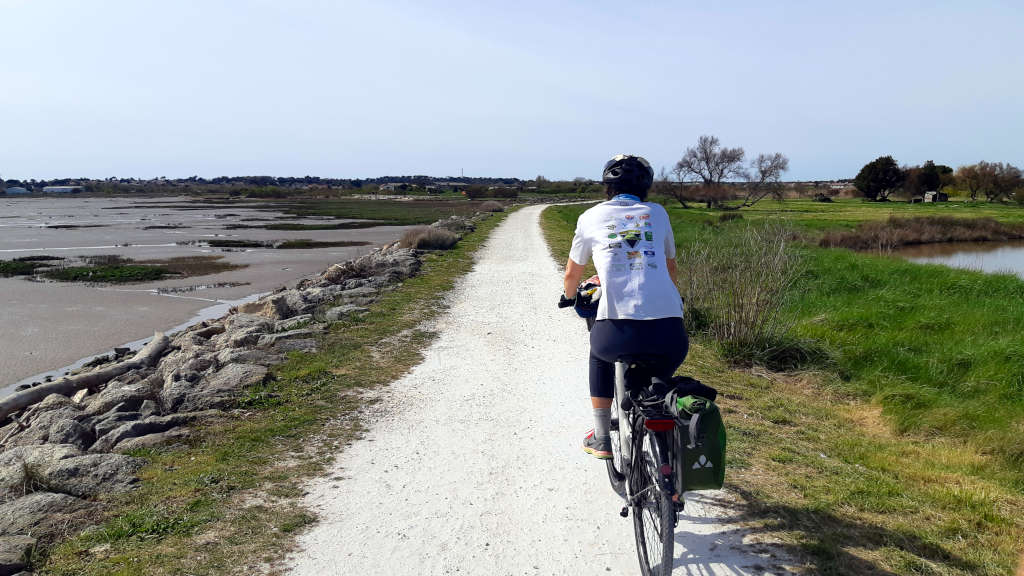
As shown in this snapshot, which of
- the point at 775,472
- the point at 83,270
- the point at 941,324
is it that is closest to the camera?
the point at 775,472

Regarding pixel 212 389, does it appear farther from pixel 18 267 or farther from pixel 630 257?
pixel 18 267

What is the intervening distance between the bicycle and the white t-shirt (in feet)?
0.89

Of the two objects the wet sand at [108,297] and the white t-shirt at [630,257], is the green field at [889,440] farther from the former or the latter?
the wet sand at [108,297]

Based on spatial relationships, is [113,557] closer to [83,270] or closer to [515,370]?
[515,370]

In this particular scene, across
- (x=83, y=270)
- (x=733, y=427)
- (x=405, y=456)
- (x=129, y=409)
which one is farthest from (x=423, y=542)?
(x=83, y=270)

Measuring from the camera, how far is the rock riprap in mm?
4512

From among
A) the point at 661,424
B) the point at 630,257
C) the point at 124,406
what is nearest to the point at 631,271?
the point at 630,257

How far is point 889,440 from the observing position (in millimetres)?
6027

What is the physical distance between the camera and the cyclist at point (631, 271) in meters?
3.26

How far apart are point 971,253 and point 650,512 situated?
35.4 meters

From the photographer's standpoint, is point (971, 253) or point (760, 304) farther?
point (971, 253)

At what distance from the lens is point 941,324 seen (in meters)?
10.6

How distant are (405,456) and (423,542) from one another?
1425mm

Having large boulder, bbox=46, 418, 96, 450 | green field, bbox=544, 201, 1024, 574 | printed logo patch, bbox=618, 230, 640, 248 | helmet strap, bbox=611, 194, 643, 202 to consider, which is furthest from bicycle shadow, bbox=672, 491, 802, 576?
large boulder, bbox=46, 418, 96, 450
